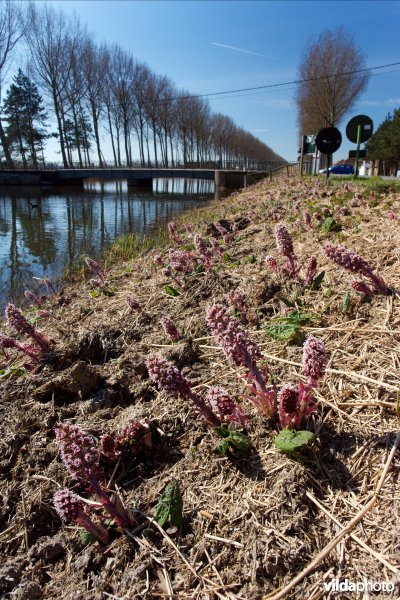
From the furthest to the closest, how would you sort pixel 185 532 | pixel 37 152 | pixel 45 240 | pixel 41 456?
pixel 37 152 < pixel 45 240 < pixel 41 456 < pixel 185 532

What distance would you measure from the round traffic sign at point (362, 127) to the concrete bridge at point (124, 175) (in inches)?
980

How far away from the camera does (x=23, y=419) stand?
244 centimetres

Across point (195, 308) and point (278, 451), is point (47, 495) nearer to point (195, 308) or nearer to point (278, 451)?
point (278, 451)

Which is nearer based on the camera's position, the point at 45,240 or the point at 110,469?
the point at 110,469

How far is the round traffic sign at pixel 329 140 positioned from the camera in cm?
1291

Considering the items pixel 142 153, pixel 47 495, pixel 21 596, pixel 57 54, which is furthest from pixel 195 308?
pixel 142 153

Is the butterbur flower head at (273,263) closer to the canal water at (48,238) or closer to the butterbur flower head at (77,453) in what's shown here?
the butterbur flower head at (77,453)

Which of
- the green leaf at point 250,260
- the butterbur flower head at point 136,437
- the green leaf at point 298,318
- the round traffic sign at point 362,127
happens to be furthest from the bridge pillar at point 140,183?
the butterbur flower head at point 136,437

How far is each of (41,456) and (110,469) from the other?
469 mm

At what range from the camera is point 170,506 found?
164 centimetres

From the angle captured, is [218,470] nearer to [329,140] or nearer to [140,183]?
[329,140]

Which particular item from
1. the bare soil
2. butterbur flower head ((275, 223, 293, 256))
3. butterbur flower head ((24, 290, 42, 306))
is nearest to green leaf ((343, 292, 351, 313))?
the bare soil

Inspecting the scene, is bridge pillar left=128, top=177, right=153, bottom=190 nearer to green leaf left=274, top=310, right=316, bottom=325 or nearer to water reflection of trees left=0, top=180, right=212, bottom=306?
water reflection of trees left=0, top=180, right=212, bottom=306

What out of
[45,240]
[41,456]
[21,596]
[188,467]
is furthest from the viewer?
[45,240]
